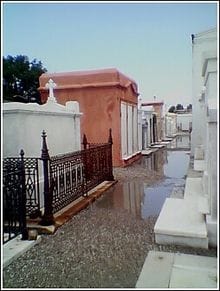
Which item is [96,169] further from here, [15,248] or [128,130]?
[128,130]

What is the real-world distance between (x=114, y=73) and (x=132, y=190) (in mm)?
5303

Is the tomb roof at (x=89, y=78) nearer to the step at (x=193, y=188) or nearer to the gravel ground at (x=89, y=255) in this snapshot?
the step at (x=193, y=188)

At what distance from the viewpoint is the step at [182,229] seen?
3.91 metres

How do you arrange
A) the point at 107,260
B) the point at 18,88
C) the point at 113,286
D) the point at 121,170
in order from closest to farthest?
1. the point at 113,286
2. the point at 107,260
3. the point at 121,170
4. the point at 18,88

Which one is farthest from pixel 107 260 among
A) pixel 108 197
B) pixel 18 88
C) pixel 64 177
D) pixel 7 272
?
pixel 18 88

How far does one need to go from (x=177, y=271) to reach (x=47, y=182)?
247 cm

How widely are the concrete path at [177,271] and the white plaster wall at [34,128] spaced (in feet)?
10.1

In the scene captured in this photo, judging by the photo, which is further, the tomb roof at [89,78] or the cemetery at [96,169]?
the tomb roof at [89,78]

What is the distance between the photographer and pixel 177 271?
10.6ft

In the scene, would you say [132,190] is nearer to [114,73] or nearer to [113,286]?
[113,286]

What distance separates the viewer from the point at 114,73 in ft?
37.0

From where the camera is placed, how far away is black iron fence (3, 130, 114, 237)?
165 inches

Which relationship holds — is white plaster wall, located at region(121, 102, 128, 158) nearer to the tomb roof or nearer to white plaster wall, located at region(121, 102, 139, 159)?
white plaster wall, located at region(121, 102, 139, 159)

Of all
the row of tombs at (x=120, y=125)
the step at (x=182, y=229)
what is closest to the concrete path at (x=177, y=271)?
the step at (x=182, y=229)
